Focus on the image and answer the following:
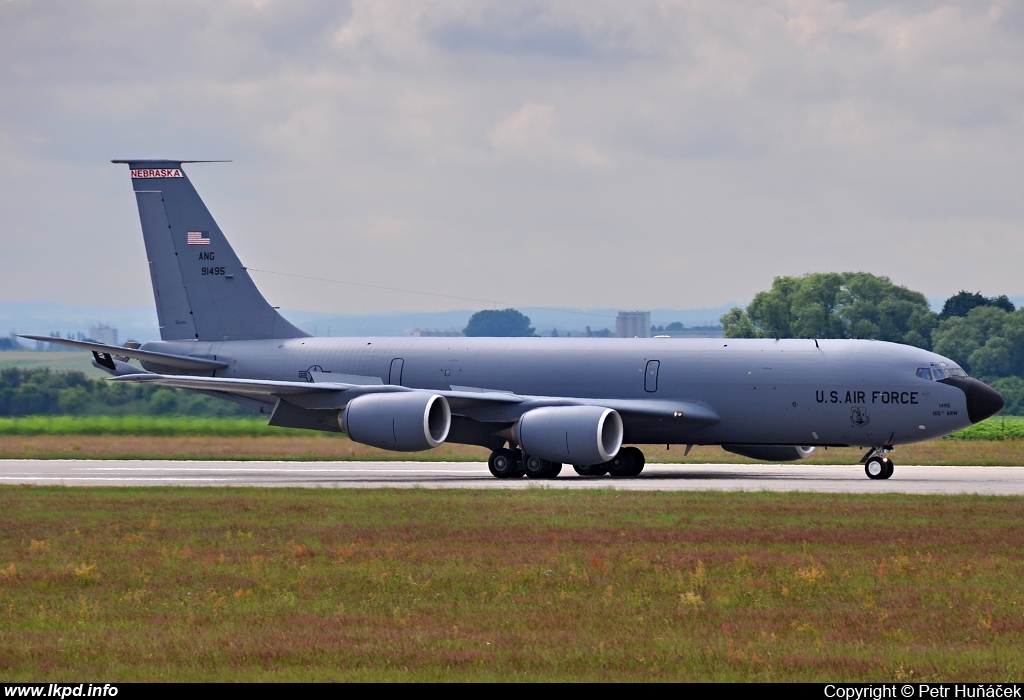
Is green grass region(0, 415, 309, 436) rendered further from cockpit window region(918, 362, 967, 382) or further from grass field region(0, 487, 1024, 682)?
cockpit window region(918, 362, 967, 382)

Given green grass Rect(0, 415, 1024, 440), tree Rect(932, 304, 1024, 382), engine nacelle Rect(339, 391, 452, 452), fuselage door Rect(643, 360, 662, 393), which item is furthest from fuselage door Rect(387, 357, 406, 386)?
tree Rect(932, 304, 1024, 382)

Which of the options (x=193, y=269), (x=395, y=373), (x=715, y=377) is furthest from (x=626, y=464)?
(x=193, y=269)

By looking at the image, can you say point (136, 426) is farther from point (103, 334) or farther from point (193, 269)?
point (103, 334)

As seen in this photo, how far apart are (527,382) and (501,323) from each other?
99.9m

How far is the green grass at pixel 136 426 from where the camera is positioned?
46.7 meters

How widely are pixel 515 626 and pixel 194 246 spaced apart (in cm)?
2887

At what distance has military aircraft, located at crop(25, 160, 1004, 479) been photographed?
33.0 metres

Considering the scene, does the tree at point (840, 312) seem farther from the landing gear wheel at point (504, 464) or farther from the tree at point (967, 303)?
the landing gear wheel at point (504, 464)

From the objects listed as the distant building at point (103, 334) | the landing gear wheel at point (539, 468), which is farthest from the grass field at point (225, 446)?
the distant building at point (103, 334)

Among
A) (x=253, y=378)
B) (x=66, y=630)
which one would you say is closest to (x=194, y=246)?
(x=253, y=378)

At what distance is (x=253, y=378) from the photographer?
127ft

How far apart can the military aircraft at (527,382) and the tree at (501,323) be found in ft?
290

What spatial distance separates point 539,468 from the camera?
1357 inches

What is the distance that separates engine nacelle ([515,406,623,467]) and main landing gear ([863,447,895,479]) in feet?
20.4
